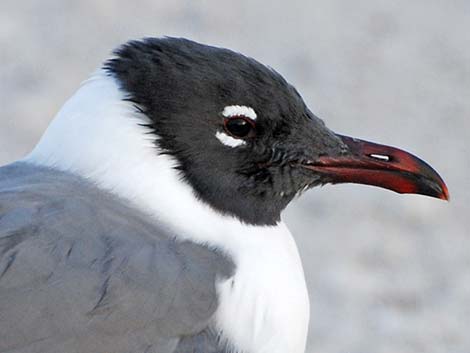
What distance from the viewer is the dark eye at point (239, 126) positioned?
2.79m

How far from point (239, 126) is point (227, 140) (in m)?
0.04

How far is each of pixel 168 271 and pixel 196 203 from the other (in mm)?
227

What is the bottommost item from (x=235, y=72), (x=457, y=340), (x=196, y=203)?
(x=457, y=340)

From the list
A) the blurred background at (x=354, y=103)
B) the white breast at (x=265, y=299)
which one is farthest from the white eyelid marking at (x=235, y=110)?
the blurred background at (x=354, y=103)

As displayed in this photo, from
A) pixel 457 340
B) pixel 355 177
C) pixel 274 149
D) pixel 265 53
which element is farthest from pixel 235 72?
pixel 265 53

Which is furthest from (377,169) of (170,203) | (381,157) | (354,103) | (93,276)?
(354,103)

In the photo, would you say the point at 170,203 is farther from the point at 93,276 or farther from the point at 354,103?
the point at 354,103

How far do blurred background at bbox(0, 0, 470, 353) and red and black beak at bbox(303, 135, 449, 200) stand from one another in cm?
165

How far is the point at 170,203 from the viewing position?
273 cm

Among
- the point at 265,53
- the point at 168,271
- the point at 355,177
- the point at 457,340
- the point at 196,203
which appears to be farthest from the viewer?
the point at 265,53

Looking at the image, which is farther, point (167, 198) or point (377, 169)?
point (377, 169)

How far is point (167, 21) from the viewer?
6273 mm

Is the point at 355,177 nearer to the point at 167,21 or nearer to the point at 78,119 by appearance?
the point at 78,119

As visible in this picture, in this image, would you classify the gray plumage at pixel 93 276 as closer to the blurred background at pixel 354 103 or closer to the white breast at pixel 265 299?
the white breast at pixel 265 299
